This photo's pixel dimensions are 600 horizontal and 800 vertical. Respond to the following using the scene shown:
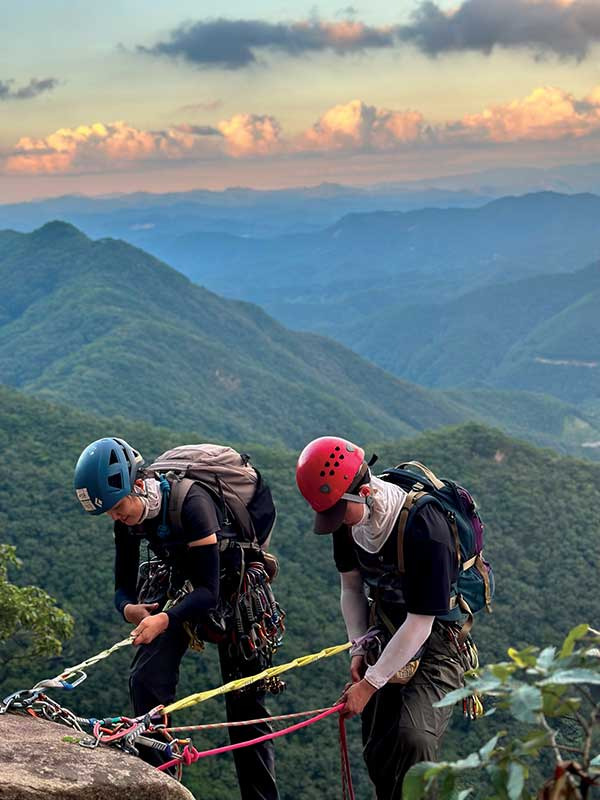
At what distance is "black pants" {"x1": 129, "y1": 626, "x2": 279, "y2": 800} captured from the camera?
6074 millimetres

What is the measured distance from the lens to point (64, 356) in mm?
123812

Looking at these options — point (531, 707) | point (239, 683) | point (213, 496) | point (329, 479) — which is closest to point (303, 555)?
point (213, 496)

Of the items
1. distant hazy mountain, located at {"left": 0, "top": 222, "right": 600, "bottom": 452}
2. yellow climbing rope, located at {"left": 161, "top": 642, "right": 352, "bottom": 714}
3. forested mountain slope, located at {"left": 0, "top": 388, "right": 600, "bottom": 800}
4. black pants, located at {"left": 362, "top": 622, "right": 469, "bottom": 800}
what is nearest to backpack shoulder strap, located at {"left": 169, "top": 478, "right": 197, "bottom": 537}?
yellow climbing rope, located at {"left": 161, "top": 642, "right": 352, "bottom": 714}

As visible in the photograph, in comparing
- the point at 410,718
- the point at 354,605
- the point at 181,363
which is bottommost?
the point at 181,363

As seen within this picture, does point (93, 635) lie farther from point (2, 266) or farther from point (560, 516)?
point (2, 266)

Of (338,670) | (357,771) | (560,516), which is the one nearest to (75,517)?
(338,670)

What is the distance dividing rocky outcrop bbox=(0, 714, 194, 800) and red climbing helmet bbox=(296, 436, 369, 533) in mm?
1689

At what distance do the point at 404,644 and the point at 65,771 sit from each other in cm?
208

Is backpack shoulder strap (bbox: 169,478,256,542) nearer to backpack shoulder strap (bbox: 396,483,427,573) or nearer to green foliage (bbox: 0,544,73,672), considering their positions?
backpack shoulder strap (bbox: 396,483,427,573)

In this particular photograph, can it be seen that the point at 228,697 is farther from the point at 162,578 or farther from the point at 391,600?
the point at 391,600

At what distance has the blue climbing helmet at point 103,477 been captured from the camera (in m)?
5.89

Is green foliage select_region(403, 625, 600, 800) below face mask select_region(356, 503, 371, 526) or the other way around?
the other way around

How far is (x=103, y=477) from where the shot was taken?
232 inches

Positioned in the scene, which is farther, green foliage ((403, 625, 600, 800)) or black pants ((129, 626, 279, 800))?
black pants ((129, 626, 279, 800))
